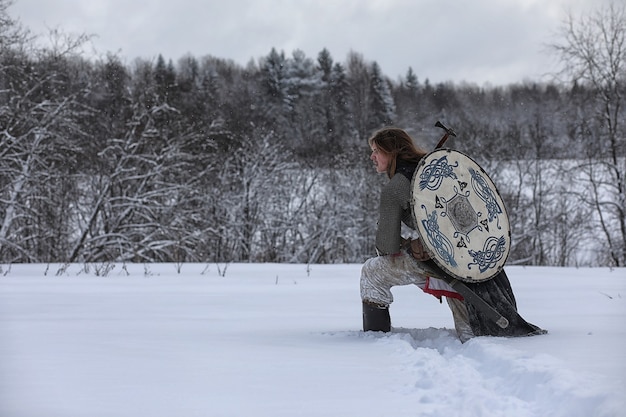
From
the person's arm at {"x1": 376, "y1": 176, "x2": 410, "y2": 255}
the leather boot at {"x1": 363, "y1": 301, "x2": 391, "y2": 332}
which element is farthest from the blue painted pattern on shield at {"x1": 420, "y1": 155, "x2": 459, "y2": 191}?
the leather boot at {"x1": 363, "y1": 301, "x2": 391, "y2": 332}

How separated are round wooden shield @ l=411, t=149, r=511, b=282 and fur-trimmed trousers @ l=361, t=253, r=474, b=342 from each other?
0.18m

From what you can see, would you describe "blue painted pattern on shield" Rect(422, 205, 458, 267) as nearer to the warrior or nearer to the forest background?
the warrior

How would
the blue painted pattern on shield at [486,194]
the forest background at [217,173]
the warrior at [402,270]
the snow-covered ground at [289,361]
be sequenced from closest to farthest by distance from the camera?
the snow-covered ground at [289,361], the warrior at [402,270], the blue painted pattern on shield at [486,194], the forest background at [217,173]

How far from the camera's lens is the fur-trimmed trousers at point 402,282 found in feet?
11.3

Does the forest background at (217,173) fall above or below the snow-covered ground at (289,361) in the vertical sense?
above

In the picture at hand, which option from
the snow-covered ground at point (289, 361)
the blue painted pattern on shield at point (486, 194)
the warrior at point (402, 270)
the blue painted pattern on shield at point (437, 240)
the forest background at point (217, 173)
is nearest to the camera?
the snow-covered ground at point (289, 361)

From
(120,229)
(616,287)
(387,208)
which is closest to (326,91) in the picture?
(120,229)

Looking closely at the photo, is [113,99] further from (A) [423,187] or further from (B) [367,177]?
(A) [423,187]

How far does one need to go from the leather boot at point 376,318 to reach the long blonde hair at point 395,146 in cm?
71

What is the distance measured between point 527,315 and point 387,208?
5.43ft

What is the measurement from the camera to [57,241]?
13055mm

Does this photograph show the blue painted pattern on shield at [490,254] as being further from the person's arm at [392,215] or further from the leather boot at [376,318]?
the leather boot at [376,318]

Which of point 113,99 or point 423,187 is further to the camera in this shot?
point 113,99

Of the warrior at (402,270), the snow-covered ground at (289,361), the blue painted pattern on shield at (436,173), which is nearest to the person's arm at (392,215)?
the warrior at (402,270)
